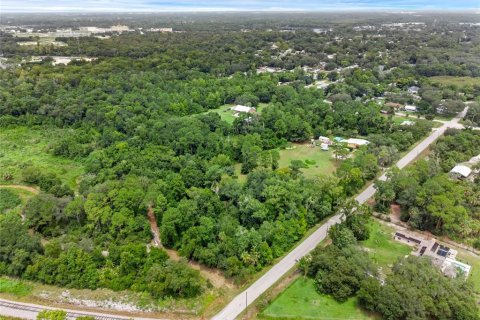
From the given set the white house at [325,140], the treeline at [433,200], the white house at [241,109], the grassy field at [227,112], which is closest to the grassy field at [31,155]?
the grassy field at [227,112]

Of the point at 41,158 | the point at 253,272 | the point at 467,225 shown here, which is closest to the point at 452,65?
the point at 467,225

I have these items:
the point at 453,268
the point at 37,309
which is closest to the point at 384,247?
the point at 453,268

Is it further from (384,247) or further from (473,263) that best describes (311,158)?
(473,263)

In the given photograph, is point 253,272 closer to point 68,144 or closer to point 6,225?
point 6,225

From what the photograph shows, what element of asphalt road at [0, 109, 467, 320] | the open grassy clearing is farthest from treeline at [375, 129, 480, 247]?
the open grassy clearing

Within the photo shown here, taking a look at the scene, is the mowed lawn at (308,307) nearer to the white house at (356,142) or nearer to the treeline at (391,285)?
the treeline at (391,285)

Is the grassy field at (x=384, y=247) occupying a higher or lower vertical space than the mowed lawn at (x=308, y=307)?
higher

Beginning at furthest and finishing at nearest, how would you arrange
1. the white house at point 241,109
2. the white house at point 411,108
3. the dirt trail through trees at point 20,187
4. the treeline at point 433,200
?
the white house at point 411,108, the white house at point 241,109, the dirt trail through trees at point 20,187, the treeline at point 433,200

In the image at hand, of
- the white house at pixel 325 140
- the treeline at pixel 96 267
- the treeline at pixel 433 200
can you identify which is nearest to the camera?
the treeline at pixel 96 267
